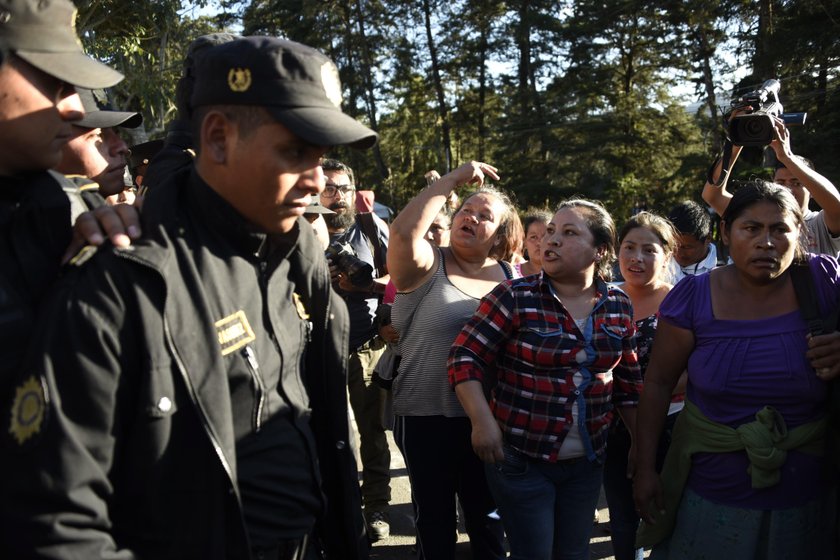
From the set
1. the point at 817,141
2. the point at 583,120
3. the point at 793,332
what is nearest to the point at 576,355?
the point at 793,332

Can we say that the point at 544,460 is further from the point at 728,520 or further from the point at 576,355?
the point at 728,520

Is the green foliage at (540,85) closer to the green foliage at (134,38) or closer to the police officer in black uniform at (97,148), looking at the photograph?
the green foliage at (134,38)

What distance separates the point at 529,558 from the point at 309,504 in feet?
4.98

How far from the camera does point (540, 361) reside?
3.04m

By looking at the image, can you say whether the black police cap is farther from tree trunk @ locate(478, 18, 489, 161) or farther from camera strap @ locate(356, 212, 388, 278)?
tree trunk @ locate(478, 18, 489, 161)

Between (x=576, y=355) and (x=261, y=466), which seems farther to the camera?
(x=576, y=355)

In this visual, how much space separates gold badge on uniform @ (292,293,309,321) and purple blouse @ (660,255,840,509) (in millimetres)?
1642

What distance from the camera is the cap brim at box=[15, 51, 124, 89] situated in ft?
4.93

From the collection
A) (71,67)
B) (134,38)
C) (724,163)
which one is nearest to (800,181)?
→ (724,163)

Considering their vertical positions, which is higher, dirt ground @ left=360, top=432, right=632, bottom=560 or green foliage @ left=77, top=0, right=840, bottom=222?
green foliage @ left=77, top=0, right=840, bottom=222

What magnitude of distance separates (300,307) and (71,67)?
0.80 m

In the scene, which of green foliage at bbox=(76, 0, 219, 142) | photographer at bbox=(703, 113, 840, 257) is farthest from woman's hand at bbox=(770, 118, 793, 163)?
green foliage at bbox=(76, 0, 219, 142)

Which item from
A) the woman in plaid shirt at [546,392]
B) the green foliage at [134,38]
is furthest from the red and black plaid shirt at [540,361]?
the green foliage at [134,38]

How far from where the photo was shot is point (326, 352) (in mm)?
2031
